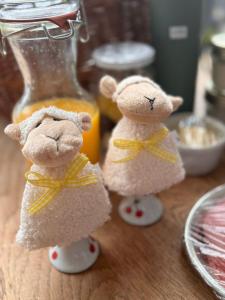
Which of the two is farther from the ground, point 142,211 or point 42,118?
point 42,118

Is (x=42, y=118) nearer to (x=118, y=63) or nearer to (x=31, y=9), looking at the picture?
(x=31, y=9)

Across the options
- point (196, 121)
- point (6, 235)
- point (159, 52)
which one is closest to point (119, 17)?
point (159, 52)

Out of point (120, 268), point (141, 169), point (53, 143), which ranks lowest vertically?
point (120, 268)

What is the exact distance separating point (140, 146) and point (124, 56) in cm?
28

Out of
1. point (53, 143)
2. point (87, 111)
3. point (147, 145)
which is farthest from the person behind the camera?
point (87, 111)

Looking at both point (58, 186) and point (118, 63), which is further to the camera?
point (118, 63)

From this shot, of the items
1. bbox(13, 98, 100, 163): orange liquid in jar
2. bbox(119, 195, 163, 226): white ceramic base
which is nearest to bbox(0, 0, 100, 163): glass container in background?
bbox(13, 98, 100, 163): orange liquid in jar

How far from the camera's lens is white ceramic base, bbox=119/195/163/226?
0.56 metres

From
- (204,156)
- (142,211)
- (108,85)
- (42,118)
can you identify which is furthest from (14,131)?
(204,156)

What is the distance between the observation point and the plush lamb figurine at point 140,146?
0.44 m

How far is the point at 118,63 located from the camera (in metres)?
0.63

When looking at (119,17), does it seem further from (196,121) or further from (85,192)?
(85,192)

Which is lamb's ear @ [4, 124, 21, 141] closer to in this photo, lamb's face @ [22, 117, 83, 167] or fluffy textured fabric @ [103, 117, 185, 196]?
lamb's face @ [22, 117, 83, 167]

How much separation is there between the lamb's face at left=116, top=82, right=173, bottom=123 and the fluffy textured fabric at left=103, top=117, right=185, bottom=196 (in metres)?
0.02
